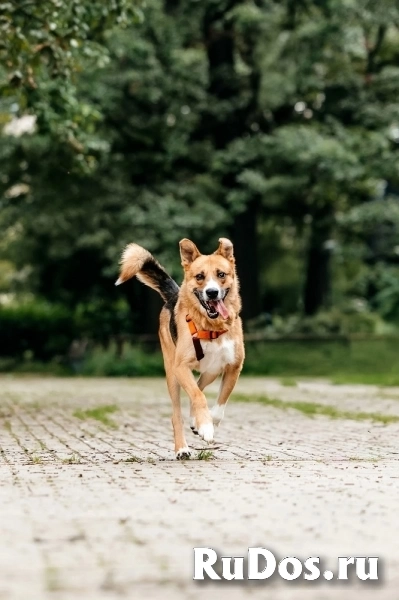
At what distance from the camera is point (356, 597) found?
5141 millimetres

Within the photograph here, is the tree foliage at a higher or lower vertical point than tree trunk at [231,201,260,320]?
higher

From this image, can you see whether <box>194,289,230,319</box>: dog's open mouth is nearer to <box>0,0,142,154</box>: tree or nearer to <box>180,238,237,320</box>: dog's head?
<box>180,238,237,320</box>: dog's head

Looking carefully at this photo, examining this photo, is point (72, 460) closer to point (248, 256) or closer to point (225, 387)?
point (225, 387)

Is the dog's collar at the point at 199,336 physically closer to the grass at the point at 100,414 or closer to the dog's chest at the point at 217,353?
the dog's chest at the point at 217,353

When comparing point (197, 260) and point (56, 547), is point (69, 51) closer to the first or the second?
point (197, 260)

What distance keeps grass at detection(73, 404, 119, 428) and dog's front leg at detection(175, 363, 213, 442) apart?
426 cm

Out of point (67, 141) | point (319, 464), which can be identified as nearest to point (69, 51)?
point (67, 141)

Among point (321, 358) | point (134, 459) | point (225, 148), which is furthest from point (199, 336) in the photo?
point (321, 358)

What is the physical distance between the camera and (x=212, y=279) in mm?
10680

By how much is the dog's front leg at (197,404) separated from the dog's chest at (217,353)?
0.63ft

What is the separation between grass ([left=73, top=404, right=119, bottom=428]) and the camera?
1548 cm

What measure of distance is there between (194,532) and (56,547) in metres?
0.79

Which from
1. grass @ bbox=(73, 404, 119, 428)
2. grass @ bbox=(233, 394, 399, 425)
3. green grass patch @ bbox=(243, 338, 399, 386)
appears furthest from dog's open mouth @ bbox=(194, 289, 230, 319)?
green grass patch @ bbox=(243, 338, 399, 386)

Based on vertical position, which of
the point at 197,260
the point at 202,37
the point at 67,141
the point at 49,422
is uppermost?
the point at 202,37
